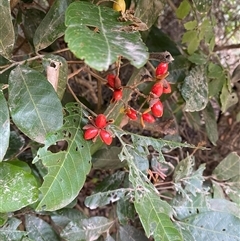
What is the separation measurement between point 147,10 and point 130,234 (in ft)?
1.69

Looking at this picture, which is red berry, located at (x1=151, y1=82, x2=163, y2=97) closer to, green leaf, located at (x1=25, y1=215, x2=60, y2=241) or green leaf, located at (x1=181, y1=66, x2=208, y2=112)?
green leaf, located at (x1=181, y1=66, x2=208, y2=112)

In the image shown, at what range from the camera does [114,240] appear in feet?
3.37

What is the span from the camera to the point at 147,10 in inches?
34.4

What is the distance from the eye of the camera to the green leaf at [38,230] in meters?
0.98

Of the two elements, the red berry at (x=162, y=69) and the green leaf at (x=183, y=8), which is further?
the green leaf at (x=183, y=8)

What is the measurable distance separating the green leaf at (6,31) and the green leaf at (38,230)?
405mm

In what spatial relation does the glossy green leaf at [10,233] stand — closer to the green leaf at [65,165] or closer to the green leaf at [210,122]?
the green leaf at [65,165]

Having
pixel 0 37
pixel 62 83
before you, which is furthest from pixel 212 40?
pixel 0 37

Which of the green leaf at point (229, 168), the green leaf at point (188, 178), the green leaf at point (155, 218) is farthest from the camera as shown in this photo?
the green leaf at point (229, 168)

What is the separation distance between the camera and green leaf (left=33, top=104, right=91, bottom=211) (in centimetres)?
73

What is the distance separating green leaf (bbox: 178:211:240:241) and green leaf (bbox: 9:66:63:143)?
1.35 ft

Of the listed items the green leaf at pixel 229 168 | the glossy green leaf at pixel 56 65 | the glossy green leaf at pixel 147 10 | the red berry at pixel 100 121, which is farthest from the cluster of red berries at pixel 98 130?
the green leaf at pixel 229 168

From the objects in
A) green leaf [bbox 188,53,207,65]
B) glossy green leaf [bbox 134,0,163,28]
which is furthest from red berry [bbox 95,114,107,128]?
green leaf [bbox 188,53,207,65]

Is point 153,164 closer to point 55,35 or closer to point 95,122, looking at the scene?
point 95,122
